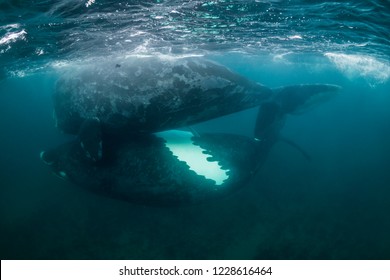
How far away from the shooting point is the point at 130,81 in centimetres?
673

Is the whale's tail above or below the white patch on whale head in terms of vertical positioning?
above

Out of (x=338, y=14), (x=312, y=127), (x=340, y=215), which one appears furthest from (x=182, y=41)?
(x=312, y=127)

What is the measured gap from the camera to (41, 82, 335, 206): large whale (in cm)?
733

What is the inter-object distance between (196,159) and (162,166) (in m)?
1.02

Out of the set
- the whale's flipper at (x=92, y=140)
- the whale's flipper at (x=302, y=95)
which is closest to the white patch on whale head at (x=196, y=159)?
the whale's flipper at (x=92, y=140)

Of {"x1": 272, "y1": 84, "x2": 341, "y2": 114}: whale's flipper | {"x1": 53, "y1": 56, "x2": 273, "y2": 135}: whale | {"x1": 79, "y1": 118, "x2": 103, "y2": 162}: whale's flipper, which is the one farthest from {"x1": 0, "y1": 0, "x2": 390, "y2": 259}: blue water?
{"x1": 79, "y1": 118, "x2": 103, "y2": 162}: whale's flipper

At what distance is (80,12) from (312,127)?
22.3m

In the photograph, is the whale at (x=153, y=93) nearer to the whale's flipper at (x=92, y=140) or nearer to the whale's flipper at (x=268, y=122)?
the whale's flipper at (x=92, y=140)

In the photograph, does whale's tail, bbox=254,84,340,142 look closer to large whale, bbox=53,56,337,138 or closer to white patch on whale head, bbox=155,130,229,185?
large whale, bbox=53,56,337,138

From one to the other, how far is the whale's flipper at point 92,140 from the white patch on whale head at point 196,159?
1.89 meters

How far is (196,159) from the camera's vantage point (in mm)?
7660

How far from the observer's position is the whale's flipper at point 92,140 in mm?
6473

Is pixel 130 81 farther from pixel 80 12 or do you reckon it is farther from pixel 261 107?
pixel 80 12

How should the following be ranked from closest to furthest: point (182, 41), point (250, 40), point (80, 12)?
point (80, 12), point (182, 41), point (250, 40)
